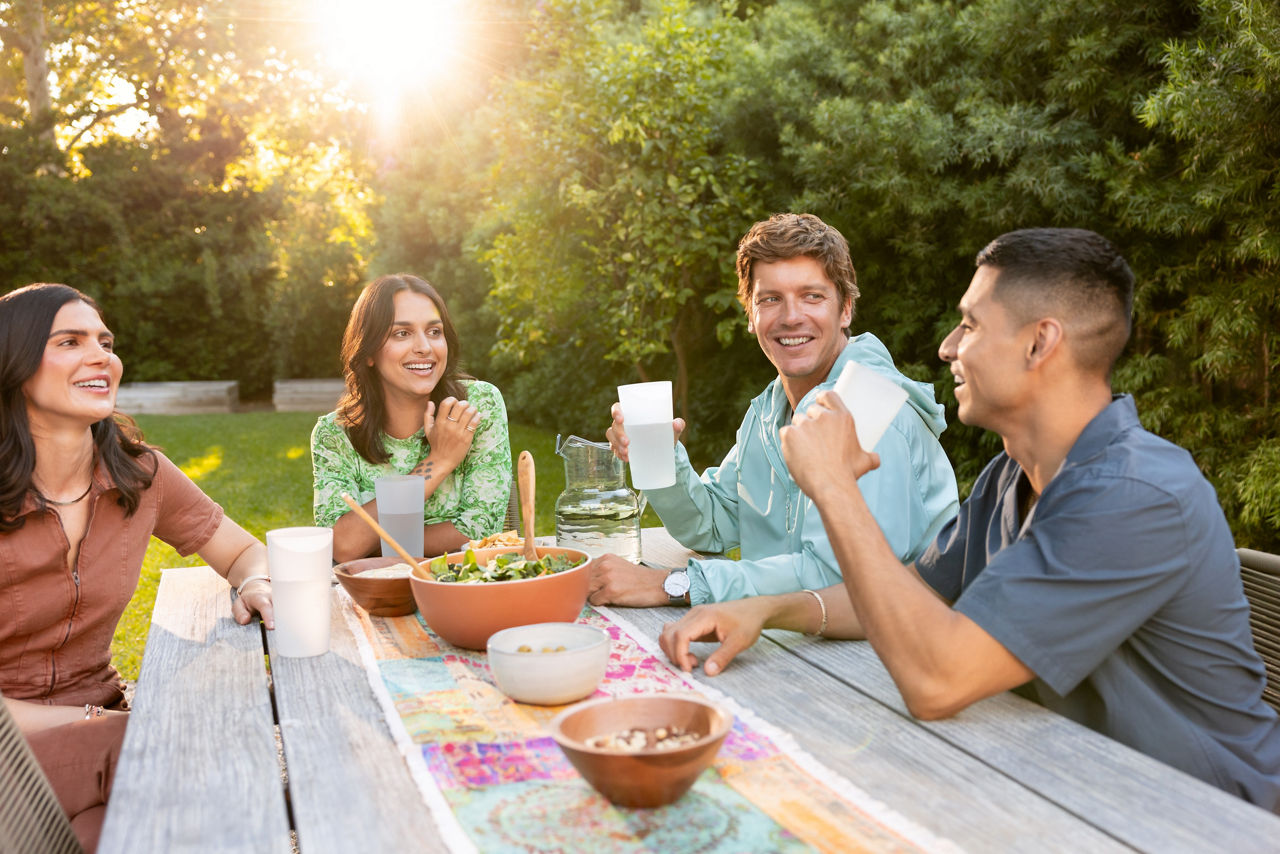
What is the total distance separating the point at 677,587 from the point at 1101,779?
38.1 inches

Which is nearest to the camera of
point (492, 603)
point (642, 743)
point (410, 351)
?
point (642, 743)

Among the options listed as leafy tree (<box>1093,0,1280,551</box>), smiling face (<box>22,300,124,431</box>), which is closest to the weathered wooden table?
smiling face (<box>22,300,124,431</box>)

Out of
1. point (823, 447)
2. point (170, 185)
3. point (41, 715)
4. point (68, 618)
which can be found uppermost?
point (170, 185)

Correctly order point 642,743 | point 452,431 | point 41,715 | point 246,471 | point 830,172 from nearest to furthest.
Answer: point 642,743
point 41,715
point 452,431
point 830,172
point 246,471

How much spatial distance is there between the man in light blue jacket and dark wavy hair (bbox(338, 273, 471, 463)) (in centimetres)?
91

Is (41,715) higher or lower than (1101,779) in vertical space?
lower

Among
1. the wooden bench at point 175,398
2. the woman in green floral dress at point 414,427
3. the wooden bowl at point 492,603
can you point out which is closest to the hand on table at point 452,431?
the woman in green floral dress at point 414,427

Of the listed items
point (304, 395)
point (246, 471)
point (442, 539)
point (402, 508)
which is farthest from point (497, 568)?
point (304, 395)

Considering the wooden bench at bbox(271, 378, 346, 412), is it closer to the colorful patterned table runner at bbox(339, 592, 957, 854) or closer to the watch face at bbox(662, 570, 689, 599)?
the watch face at bbox(662, 570, 689, 599)

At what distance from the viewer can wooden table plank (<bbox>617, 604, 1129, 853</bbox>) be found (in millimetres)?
1174

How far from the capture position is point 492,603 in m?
1.77

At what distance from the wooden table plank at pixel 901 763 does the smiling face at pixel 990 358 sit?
1.78ft

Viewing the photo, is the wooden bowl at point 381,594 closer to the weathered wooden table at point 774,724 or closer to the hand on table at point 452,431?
the weathered wooden table at point 774,724

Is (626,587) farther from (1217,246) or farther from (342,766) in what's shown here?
(1217,246)
